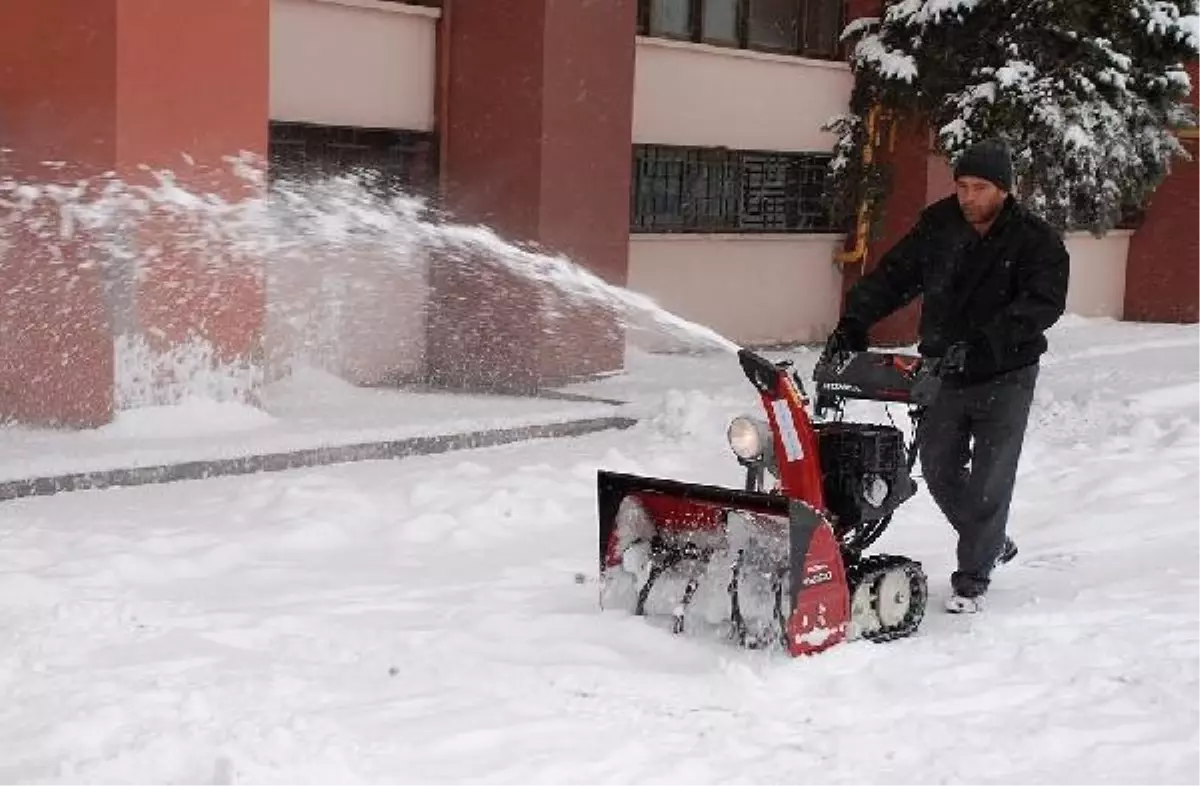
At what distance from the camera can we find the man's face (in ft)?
18.1

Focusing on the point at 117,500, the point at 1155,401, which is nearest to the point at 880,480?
the point at 117,500

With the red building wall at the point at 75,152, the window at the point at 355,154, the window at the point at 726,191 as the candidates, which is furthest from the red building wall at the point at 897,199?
Answer: the red building wall at the point at 75,152

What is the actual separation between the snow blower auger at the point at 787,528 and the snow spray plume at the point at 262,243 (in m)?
0.77

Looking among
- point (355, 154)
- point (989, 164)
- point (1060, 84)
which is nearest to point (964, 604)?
point (989, 164)

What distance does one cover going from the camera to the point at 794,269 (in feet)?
55.7

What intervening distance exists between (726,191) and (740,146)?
19.5 inches

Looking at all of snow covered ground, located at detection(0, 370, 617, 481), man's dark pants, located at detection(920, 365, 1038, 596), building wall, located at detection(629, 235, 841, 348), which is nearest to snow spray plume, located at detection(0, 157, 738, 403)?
snow covered ground, located at detection(0, 370, 617, 481)

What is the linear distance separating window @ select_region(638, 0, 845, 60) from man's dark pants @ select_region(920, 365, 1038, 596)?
9604 mm

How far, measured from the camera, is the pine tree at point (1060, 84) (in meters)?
11.2

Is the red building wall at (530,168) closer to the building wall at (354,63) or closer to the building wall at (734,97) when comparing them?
the building wall at (354,63)

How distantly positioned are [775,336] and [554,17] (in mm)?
5789

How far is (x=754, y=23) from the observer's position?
52.7ft

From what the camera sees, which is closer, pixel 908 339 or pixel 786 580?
pixel 786 580

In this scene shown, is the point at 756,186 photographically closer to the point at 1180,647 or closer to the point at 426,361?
the point at 426,361
